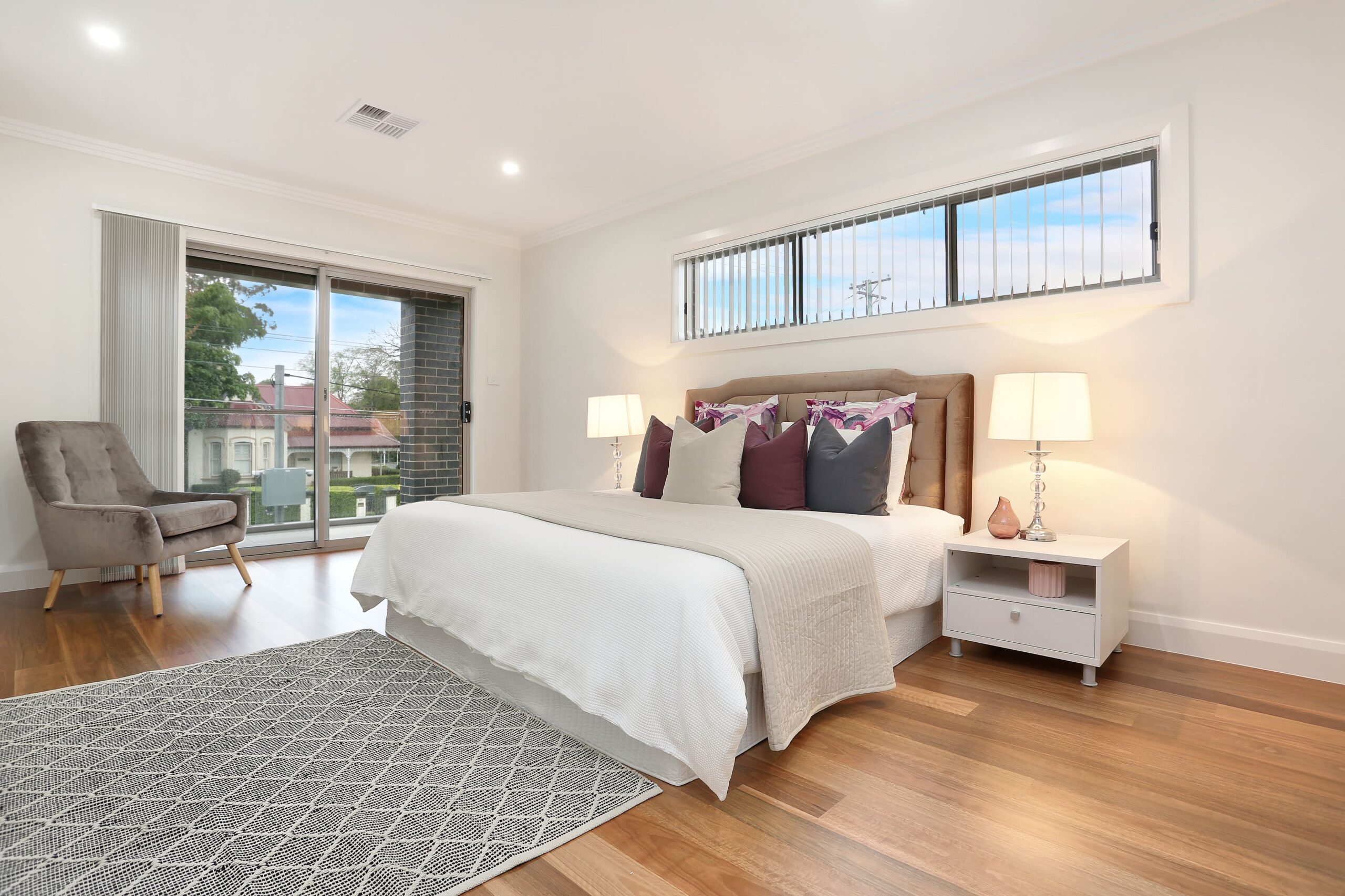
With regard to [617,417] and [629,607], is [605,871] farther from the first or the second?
[617,417]

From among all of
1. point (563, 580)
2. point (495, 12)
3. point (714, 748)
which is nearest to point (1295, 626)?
point (714, 748)

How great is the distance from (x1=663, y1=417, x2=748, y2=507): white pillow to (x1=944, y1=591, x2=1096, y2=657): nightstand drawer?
97 centimetres

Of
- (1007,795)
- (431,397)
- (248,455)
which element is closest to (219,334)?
(248,455)

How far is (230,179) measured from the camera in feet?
14.6

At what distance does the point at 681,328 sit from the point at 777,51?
6.47 ft

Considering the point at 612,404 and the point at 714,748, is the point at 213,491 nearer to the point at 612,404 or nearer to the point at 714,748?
the point at 612,404

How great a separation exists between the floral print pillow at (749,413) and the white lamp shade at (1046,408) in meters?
1.15

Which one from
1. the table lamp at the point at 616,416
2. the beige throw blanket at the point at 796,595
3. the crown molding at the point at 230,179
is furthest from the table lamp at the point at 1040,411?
the crown molding at the point at 230,179

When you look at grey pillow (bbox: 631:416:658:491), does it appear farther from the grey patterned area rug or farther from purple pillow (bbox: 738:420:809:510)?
the grey patterned area rug

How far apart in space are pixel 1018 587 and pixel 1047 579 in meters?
0.21

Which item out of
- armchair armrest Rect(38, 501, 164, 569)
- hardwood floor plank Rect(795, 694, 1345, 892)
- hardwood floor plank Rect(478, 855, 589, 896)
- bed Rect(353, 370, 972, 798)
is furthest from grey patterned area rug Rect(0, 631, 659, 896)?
armchair armrest Rect(38, 501, 164, 569)

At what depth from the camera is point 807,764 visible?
184cm

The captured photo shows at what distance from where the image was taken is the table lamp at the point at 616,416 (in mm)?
4590

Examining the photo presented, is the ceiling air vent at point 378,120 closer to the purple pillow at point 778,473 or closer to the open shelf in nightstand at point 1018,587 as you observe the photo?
the purple pillow at point 778,473
